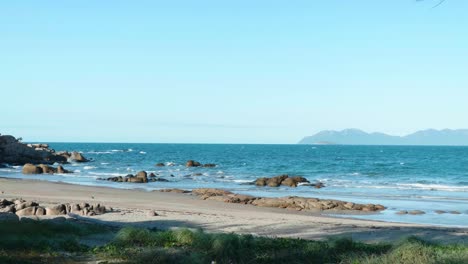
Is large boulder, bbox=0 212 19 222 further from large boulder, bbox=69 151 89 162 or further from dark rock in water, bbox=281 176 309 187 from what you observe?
large boulder, bbox=69 151 89 162

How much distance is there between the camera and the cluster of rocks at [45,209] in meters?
18.5

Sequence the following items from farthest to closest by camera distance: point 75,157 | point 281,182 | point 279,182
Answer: point 75,157 < point 281,182 < point 279,182

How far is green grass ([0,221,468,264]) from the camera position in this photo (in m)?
10.5

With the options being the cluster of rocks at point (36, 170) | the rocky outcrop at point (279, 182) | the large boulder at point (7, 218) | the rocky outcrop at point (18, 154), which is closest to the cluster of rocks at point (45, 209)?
the large boulder at point (7, 218)

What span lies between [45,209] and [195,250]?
27.9 feet

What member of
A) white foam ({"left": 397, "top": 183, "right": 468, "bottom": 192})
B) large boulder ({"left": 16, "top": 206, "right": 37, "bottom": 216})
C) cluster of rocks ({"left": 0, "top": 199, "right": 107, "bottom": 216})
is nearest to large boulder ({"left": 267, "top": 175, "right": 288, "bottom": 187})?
white foam ({"left": 397, "top": 183, "right": 468, "bottom": 192})

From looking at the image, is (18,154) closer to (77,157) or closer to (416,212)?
(77,157)

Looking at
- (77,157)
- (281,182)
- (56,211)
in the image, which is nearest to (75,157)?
(77,157)

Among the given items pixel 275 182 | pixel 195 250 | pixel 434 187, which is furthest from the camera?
pixel 275 182

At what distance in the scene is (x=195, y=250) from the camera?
11.9 m

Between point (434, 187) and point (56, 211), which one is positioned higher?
point (56, 211)

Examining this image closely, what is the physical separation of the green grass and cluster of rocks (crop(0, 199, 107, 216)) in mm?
4573

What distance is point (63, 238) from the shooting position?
1295 cm

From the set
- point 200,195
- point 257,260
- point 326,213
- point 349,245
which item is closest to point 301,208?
point 326,213
